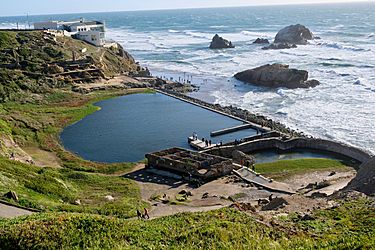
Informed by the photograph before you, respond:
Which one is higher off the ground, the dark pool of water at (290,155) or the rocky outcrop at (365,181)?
the rocky outcrop at (365,181)

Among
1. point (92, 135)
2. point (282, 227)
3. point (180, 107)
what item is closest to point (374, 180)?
point (282, 227)

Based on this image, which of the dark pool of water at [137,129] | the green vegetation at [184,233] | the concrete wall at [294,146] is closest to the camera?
the green vegetation at [184,233]

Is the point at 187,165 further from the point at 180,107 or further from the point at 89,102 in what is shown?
the point at 89,102

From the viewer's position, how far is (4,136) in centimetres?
4259

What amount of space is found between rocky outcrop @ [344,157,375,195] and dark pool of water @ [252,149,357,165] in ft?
31.2

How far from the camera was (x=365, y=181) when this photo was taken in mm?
29625

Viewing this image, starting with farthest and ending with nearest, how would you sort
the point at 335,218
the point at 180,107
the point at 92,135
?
the point at 180,107
the point at 92,135
the point at 335,218

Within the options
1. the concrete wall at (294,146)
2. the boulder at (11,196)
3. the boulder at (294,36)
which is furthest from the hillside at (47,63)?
the boulder at (294,36)

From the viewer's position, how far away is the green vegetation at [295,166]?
38219 mm

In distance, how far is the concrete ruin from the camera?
3647cm

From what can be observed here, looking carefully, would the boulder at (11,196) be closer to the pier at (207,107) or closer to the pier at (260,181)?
the pier at (260,181)

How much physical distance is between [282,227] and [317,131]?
31509mm

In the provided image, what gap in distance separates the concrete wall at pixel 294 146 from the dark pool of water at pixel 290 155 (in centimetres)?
48

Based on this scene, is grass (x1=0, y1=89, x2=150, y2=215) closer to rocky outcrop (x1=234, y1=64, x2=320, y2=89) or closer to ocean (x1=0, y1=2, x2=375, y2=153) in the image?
ocean (x1=0, y1=2, x2=375, y2=153)
